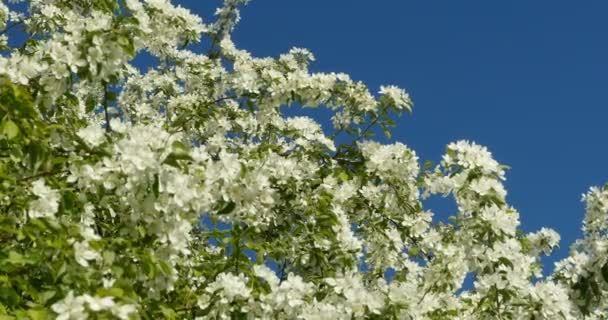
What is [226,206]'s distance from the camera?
4.61m

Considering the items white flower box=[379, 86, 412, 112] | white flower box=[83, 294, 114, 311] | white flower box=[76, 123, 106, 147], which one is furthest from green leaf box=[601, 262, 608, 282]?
white flower box=[83, 294, 114, 311]

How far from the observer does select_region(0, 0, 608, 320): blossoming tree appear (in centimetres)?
413

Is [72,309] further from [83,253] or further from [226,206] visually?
[226,206]

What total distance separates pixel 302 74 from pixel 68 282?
4762 millimetres

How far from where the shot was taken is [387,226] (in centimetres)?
820

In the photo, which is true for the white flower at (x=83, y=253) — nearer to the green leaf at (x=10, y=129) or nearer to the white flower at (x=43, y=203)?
the white flower at (x=43, y=203)

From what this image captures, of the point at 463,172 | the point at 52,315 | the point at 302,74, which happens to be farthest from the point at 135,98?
the point at 52,315

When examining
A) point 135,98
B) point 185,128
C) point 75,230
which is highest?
A: point 135,98

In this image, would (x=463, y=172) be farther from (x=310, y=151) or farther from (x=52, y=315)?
(x=52, y=315)

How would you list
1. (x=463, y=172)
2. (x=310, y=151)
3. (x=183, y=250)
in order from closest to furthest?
(x=183, y=250)
(x=463, y=172)
(x=310, y=151)

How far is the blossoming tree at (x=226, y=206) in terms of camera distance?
4129 millimetres

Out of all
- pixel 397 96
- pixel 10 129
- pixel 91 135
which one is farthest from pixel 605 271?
pixel 10 129

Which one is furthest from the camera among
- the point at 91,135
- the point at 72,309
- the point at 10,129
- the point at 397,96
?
the point at 397,96

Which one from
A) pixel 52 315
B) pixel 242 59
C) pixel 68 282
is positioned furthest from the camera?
pixel 242 59
